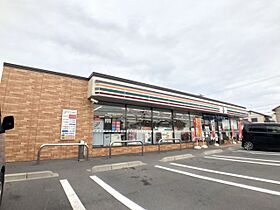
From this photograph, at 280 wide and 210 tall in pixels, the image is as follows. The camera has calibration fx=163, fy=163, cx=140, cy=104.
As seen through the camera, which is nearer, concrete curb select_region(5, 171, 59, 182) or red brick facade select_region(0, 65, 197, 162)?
concrete curb select_region(5, 171, 59, 182)

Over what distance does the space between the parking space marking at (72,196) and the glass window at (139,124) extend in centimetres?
546

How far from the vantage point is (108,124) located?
29.6ft

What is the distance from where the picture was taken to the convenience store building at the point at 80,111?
22.7ft

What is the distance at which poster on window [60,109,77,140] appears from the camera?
7707 millimetres

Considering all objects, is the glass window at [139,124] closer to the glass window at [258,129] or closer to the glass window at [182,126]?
the glass window at [182,126]

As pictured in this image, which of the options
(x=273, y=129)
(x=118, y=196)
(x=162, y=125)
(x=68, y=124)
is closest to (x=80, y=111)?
(x=68, y=124)

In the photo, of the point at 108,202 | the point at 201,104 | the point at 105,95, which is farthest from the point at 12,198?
the point at 201,104

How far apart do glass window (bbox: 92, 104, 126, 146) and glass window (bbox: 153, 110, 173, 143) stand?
2460 mm

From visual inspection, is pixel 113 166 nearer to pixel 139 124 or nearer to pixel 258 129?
pixel 139 124

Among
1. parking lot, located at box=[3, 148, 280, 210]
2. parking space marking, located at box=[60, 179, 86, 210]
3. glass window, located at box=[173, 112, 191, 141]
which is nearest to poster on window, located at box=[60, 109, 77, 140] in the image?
parking lot, located at box=[3, 148, 280, 210]

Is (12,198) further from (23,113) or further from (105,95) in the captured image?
(105,95)

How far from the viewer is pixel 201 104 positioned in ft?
42.2

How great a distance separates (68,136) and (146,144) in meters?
4.64

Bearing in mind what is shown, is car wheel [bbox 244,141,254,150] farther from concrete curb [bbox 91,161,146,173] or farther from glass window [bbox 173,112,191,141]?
concrete curb [bbox 91,161,146,173]
